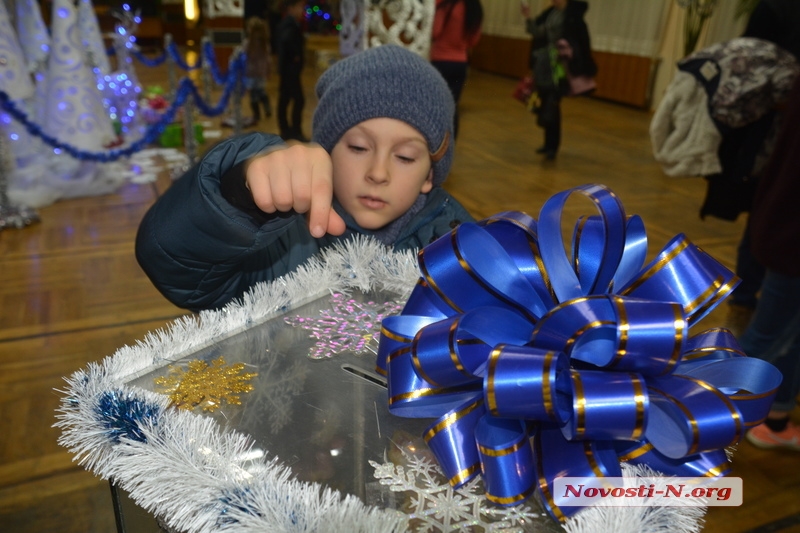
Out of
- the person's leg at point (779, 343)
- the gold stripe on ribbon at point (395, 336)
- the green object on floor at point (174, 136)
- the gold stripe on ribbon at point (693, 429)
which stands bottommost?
the green object on floor at point (174, 136)

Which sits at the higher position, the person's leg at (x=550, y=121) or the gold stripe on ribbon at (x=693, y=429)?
the gold stripe on ribbon at (x=693, y=429)

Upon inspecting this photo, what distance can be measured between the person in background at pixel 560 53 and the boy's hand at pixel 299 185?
4714mm

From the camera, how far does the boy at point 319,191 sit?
587 millimetres

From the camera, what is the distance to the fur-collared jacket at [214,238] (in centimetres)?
68

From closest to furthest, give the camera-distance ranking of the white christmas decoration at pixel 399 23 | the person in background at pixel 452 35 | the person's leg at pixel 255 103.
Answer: the white christmas decoration at pixel 399 23, the person in background at pixel 452 35, the person's leg at pixel 255 103

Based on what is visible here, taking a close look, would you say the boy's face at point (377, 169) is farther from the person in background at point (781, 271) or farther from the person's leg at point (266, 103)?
the person's leg at point (266, 103)

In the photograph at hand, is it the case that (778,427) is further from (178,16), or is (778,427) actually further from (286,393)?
(178,16)

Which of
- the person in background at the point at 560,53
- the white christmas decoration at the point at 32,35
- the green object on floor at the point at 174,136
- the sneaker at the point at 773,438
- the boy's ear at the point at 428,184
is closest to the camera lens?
the boy's ear at the point at 428,184

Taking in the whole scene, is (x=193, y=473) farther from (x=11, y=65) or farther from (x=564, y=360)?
(x=11, y=65)

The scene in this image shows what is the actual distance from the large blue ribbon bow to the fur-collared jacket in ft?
0.78

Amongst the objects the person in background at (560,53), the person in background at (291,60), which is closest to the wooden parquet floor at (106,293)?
the person in background at (560,53)

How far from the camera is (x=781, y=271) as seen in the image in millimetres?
1590

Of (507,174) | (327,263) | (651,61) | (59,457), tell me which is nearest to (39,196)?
(59,457)

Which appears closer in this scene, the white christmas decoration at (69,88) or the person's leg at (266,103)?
the white christmas decoration at (69,88)
